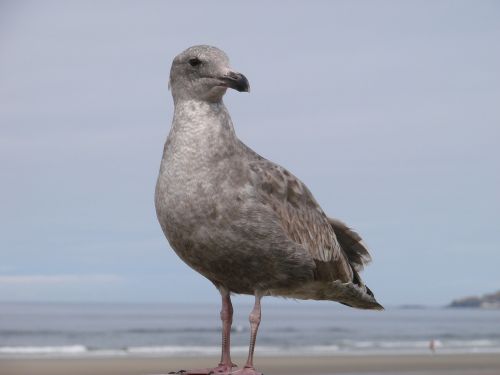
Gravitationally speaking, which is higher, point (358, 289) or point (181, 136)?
point (181, 136)

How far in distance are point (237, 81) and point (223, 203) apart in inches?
37.8

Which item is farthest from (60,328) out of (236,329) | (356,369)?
(356,369)

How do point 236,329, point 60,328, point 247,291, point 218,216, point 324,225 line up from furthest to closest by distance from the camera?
point 60,328 → point 236,329 → point 324,225 → point 247,291 → point 218,216

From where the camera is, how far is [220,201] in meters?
7.24

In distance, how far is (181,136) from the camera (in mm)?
7453

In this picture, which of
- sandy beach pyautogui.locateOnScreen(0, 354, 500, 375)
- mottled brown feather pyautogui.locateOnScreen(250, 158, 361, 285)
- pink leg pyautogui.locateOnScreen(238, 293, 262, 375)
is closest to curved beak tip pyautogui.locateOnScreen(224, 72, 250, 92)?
mottled brown feather pyautogui.locateOnScreen(250, 158, 361, 285)

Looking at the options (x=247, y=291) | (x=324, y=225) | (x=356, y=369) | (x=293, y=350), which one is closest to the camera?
(x=247, y=291)

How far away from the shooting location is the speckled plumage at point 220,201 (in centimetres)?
725

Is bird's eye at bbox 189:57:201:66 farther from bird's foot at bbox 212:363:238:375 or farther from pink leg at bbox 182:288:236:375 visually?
bird's foot at bbox 212:363:238:375

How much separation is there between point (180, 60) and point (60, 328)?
52.3 m

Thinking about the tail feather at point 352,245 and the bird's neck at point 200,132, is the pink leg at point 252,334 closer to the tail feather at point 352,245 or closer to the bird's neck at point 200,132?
the bird's neck at point 200,132

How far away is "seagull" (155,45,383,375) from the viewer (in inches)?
285

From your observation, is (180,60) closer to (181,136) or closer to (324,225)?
(181,136)

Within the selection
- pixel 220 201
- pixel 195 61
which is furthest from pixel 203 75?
pixel 220 201
